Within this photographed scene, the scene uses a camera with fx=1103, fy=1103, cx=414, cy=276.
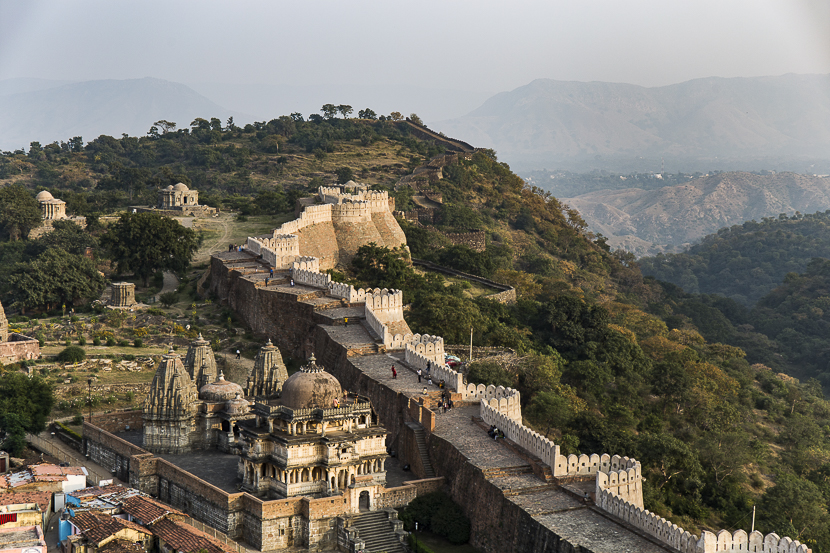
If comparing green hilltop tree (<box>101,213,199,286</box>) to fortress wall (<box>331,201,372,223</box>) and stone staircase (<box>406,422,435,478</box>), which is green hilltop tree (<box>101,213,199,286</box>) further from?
stone staircase (<box>406,422,435,478</box>)

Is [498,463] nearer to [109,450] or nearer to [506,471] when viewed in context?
[506,471]

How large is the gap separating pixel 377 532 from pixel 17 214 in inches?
1755

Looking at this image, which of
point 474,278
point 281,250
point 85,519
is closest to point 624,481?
point 85,519

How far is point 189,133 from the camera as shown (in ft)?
401

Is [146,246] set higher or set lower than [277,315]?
higher

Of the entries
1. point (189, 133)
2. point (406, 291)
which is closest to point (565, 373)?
point (406, 291)

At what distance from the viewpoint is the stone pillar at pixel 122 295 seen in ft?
165

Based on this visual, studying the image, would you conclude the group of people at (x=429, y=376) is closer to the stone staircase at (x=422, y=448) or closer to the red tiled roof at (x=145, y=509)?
the stone staircase at (x=422, y=448)

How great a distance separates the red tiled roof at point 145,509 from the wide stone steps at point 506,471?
8187 millimetres

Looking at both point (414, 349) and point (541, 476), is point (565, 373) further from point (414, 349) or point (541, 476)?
point (541, 476)

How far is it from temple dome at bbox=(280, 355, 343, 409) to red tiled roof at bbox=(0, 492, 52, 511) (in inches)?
280

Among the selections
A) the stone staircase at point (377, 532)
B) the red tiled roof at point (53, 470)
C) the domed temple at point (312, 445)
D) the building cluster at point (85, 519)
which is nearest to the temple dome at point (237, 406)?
the domed temple at point (312, 445)

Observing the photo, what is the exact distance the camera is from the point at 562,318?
53250 mm

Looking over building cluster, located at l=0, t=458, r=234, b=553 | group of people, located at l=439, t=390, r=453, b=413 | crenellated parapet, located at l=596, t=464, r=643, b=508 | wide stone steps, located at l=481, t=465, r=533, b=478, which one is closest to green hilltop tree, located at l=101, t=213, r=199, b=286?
building cluster, located at l=0, t=458, r=234, b=553
